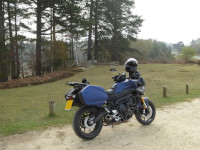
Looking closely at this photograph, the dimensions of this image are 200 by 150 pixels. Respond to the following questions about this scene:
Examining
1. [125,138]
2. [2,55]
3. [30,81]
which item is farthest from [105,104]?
[2,55]

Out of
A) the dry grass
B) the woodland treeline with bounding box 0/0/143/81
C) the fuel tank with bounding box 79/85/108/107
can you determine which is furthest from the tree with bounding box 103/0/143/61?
the fuel tank with bounding box 79/85/108/107

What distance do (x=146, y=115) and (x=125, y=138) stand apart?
3.92 ft

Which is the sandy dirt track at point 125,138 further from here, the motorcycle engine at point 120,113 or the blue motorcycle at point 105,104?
the motorcycle engine at point 120,113

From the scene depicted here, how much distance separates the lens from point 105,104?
426 centimetres

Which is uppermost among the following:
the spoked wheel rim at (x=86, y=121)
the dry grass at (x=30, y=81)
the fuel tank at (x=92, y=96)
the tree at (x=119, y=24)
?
the tree at (x=119, y=24)

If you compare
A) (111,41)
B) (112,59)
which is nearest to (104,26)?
(111,41)

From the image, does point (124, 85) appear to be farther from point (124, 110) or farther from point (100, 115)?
point (100, 115)

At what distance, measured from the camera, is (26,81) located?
16.5 meters

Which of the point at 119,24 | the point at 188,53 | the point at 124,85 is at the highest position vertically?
the point at 119,24

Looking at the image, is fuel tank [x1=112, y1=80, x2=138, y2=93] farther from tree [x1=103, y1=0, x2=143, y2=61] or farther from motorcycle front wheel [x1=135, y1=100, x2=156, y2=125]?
tree [x1=103, y1=0, x2=143, y2=61]

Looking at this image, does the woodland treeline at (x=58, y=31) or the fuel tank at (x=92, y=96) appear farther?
the woodland treeline at (x=58, y=31)

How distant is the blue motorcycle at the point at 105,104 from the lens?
147 inches

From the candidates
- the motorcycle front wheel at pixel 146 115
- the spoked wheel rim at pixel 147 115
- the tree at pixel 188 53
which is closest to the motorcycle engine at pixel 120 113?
the motorcycle front wheel at pixel 146 115

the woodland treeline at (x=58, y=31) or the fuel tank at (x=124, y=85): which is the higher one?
the woodland treeline at (x=58, y=31)
